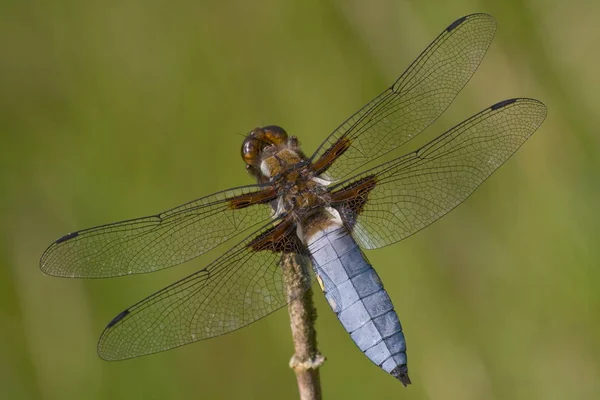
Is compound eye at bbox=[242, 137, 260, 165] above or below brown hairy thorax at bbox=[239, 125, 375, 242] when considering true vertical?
above

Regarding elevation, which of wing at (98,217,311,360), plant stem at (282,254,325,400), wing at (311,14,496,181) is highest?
wing at (311,14,496,181)

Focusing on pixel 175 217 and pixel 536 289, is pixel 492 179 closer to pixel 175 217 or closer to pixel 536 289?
pixel 536 289

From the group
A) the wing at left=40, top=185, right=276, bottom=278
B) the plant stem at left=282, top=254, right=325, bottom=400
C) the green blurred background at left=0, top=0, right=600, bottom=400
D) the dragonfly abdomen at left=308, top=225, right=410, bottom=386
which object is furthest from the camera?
the green blurred background at left=0, top=0, right=600, bottom=400

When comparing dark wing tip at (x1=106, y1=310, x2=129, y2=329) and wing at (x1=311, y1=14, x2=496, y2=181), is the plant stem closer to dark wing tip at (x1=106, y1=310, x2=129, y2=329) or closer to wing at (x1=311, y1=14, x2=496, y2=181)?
dark wing tip at (x1=106, y1=310, x2=129, y2=329)

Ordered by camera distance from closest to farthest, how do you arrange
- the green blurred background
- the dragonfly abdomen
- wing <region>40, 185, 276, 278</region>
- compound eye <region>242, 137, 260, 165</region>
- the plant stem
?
the plant stem, the dragonfly abdomen, wing <region>40, 185, 276, 278</region>, compound eye <region>242, 137, 260, 165</region>, the green blurred background

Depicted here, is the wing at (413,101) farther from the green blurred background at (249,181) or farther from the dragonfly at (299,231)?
the green blurred background at (249,181)

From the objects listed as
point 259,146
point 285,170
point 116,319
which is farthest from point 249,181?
point 116,319

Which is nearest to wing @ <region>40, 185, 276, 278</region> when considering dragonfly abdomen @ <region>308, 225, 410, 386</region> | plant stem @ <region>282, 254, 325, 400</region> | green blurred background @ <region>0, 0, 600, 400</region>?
dragonfly abdomen @ <region>308, 225, 410, 386</region>

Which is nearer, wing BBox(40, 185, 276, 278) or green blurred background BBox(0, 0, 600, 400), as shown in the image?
wing BBox(40, 185, 276, 278)
